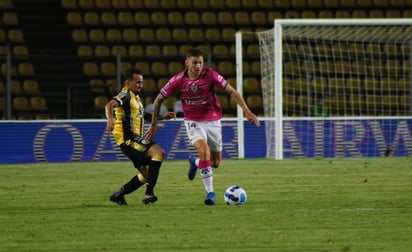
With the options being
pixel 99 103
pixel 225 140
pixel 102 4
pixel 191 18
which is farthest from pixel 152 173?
pixel 102 4

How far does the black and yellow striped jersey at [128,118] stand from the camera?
13188 millimetres

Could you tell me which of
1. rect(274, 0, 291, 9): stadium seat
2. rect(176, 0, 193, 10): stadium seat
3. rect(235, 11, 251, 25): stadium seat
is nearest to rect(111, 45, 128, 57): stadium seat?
rect(176, 0, 193, 10): stadium seat

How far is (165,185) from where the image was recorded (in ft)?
54.1

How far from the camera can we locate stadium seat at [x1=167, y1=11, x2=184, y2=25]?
32.0 metres

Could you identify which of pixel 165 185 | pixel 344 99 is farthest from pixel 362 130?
pixel 165 185

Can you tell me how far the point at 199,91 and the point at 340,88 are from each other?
1691 cm

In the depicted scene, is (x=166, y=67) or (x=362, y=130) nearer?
(x=362, y=130)

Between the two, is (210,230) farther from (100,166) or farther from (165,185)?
(100,166)

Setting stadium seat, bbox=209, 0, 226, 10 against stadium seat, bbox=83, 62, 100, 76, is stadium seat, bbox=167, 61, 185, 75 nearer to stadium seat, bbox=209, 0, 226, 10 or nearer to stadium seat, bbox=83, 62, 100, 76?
stadium seat, bbox=83, 62, 100, 76

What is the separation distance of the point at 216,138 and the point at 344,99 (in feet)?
54.5

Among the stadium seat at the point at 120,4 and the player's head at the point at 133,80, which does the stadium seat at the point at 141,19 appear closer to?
the stadium seat at the point at 120,4

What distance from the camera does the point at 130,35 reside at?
→ 104 feet

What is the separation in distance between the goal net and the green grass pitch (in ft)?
23.6

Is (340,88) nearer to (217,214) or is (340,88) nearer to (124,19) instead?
(124,19)
